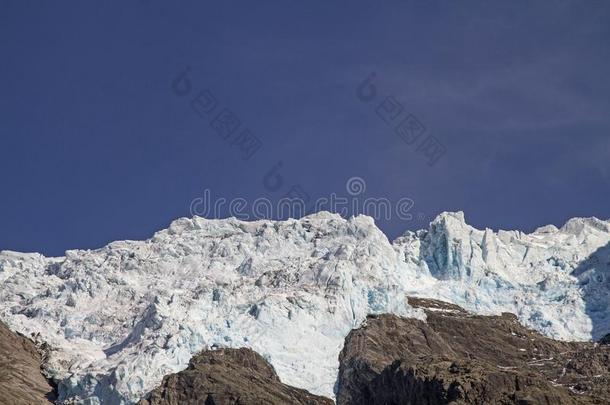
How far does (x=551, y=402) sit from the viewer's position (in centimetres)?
19588

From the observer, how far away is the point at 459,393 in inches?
7662

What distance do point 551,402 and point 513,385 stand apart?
6.28m

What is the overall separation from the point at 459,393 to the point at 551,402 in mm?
12543

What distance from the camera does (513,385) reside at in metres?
200

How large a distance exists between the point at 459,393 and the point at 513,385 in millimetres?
9498
